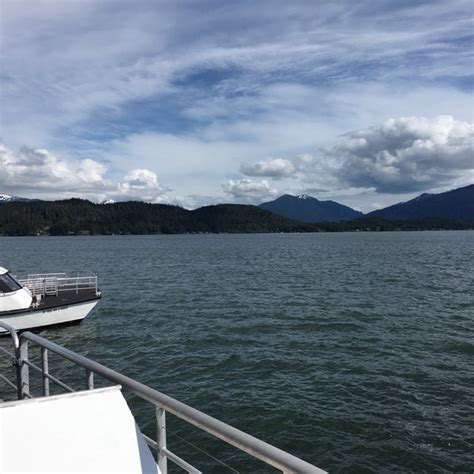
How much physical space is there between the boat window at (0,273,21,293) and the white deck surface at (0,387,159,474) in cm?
2057

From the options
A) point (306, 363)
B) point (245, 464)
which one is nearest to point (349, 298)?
point (306, 363)

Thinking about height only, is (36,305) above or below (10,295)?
below

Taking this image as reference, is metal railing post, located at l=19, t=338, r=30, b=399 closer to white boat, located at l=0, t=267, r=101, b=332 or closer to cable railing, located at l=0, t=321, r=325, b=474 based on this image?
cable railing, located at l=0, t=321, r=325, b=474

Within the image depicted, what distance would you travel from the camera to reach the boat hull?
22031 millimetres

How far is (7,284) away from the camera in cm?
2206

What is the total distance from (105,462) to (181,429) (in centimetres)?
971

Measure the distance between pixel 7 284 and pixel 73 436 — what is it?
2115 centimetres

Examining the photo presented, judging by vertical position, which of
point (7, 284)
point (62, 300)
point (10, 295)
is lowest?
point (62, 300)

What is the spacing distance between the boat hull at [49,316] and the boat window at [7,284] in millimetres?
1275

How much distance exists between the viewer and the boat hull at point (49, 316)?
22.0m

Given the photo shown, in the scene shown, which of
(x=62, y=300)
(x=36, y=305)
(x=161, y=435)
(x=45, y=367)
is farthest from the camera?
(x=62, y=300)

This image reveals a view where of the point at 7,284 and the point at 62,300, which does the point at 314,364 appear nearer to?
the point at 62,300

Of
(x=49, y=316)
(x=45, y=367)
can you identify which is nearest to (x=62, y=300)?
(x=49, y=316)

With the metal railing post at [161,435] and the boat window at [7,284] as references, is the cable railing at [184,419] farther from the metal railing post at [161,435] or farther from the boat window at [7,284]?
the boat window at [7,284]
